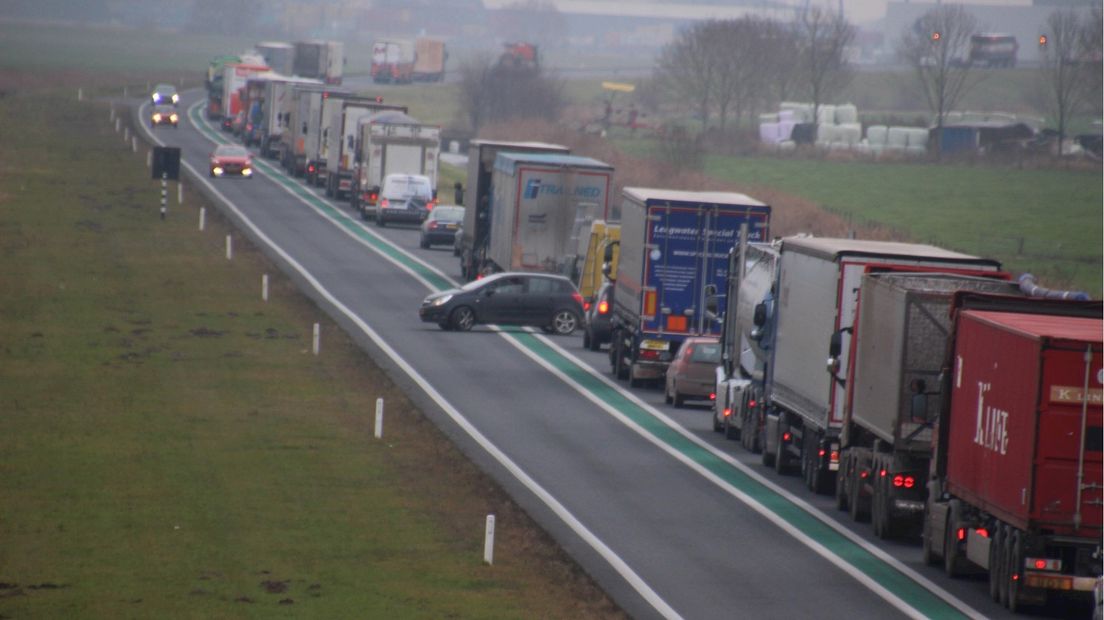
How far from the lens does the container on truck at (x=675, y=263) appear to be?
115 ft

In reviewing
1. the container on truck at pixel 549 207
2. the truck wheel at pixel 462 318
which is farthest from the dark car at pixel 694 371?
the container on truck at pixel 549 207

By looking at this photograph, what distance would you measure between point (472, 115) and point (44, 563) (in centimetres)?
10524

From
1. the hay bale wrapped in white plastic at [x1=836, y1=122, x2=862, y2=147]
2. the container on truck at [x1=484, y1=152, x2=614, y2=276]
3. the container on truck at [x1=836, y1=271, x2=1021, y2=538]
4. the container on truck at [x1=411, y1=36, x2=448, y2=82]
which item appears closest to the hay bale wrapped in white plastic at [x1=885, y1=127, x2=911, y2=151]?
the hay bale wrapped in white plastic at [x1=836, y1=122, x2=862, y2=147]

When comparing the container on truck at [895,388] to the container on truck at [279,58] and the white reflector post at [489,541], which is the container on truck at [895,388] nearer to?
the white reflector post at [489,541]

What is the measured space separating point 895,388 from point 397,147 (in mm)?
46808

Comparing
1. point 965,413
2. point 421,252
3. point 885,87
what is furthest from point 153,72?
point 965,413

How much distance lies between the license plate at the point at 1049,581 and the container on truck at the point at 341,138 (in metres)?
54.5

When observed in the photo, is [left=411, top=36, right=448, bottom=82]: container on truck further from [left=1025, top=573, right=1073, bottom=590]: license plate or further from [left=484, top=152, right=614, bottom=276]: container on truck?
[left=1025, top=573, right=1073, bottom=590]: license plate

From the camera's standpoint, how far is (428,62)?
163250mm

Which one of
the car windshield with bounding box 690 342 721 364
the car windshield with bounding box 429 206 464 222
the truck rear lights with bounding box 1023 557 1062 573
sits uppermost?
the car windshield with bounding box 429 206 464 222

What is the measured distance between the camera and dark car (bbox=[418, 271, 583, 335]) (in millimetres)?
43906

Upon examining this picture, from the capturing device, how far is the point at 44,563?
18969mm

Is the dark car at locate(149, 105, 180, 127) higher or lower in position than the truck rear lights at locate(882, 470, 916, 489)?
higher

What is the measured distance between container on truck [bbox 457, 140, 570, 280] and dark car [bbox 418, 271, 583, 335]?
6.09 meters
